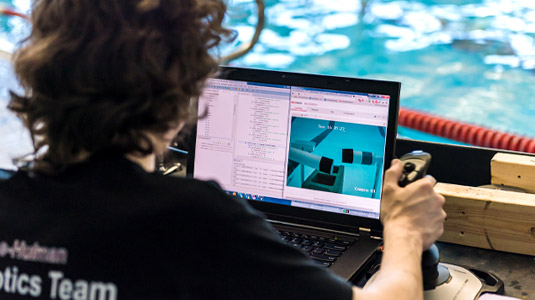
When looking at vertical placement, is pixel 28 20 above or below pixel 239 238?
above

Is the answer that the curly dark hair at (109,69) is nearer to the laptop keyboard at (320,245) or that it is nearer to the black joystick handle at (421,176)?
the black joystick handle at (421,176)

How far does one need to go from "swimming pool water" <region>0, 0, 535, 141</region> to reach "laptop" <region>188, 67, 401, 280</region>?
18.4 feet

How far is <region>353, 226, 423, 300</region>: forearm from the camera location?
84 centimetres

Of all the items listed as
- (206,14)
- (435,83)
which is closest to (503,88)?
(435,83)

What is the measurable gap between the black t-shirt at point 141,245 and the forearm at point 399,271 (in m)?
0.11

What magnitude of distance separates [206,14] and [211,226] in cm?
27

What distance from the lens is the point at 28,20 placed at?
80 cm

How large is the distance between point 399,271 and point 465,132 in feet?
8.88

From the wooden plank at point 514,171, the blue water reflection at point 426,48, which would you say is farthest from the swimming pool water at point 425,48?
the wooden plank at point 514,171

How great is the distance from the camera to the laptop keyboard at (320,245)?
4.00 ft

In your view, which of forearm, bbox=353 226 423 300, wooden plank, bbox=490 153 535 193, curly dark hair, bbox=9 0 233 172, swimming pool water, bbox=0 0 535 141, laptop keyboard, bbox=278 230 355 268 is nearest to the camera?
curly dark hair, bbox=9 0 233 172

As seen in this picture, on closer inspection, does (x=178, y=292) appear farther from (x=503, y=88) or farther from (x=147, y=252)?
(x=503, y=88)

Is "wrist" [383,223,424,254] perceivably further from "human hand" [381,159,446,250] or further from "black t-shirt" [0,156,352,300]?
"black t-shirt" [0,156,352,300]

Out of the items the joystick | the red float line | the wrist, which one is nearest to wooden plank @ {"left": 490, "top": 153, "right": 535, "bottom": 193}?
the joystick
